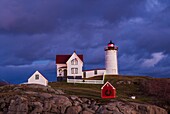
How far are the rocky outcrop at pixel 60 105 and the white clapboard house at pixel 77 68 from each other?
24.5m

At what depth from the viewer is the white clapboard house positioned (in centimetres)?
6762

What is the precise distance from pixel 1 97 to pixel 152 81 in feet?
100

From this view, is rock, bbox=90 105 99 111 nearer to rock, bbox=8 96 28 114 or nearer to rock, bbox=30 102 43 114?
rock, bbox=30 102 43 114

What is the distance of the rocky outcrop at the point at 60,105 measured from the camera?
37719 millimetres

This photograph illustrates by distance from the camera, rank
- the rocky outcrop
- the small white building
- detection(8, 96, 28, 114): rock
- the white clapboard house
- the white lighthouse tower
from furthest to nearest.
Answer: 1. the white lighthouse tower
2. the white clapboard house
3. the small white building
4. detection(8, 96, 28, 114): rock
5. the rocky outcrop

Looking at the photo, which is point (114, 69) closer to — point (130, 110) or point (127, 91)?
point (127, 91)

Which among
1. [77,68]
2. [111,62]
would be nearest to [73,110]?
[77,68]

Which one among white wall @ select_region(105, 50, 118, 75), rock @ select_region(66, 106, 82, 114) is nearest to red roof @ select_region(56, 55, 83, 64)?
white wall @ select_region(105, 50, 118, 75)

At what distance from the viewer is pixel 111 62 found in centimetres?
7281

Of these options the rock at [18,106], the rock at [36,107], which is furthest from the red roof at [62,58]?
the rock at [36,107]

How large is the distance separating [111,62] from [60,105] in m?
35.9

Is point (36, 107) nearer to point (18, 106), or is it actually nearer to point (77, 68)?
point (18, 106)

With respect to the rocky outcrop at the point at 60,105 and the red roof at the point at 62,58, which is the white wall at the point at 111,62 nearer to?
the red roof at the point at 62,58

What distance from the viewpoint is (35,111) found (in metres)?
37.5
